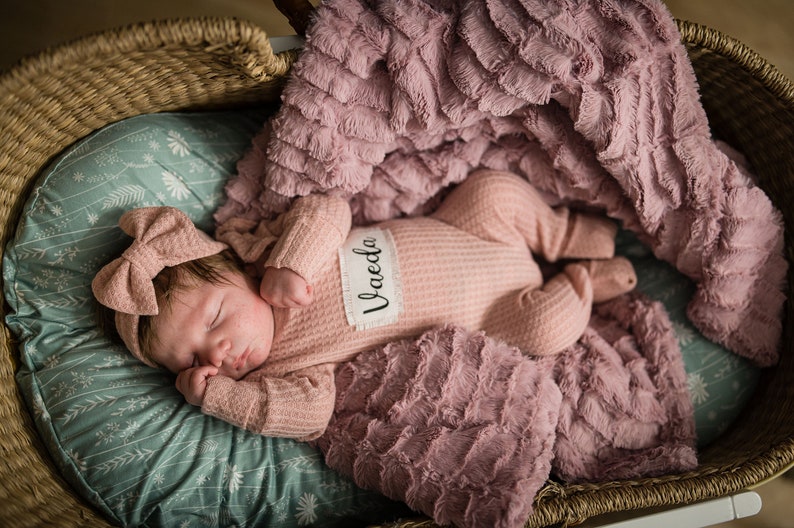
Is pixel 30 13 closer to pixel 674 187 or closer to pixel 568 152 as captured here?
pixel 568 152

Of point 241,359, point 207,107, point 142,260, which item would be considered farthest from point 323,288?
point 207,107

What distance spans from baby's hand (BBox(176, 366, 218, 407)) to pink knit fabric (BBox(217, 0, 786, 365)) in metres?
0.37

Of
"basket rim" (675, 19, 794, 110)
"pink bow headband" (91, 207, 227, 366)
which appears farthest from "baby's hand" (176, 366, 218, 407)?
"basket rim" (675, 19, 794, 110)

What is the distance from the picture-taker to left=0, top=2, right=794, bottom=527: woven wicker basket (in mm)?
927

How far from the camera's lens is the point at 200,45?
99cm

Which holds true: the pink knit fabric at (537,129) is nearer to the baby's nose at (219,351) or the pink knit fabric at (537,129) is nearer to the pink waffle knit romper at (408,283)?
the pink waffle knit romper at (408,283)

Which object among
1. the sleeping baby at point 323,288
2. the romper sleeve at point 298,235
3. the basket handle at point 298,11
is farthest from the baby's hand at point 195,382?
the basket handle at point 298,11

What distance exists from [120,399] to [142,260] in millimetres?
284

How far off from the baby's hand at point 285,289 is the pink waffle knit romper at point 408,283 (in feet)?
0.08

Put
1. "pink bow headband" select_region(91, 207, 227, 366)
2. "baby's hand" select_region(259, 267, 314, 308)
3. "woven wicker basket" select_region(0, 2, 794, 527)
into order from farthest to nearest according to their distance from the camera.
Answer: "baby's hand" select_region(259, 267, 314, 308)
"pink bow headband" select_region(91, 207, 227, 366)
"woven wicker basket" select_region(0, 2, 794, 527)

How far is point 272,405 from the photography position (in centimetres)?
108

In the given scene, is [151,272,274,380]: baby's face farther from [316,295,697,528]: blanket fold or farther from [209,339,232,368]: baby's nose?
[316,295,697,528]: blanket fold

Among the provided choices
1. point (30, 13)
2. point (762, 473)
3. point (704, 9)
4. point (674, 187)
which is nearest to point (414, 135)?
point (674, 187)

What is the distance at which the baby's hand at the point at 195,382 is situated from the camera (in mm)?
1075
